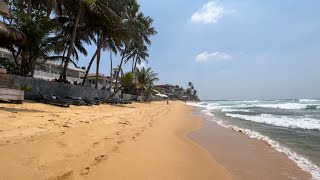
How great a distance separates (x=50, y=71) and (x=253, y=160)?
1580 inches

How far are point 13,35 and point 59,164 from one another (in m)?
12.3

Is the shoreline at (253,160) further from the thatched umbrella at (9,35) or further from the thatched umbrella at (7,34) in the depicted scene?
the thatched umbrella at (9,35)

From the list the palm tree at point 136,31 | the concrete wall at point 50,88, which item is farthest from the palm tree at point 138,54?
the concrete wall at point 50,88

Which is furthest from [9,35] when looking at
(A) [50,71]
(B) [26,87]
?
(A) [50,71]

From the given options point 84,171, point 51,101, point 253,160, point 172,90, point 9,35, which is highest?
point 172,90

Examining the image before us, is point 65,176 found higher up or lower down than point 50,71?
lower down

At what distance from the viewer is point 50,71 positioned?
4375cm

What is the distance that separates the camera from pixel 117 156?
235 inches

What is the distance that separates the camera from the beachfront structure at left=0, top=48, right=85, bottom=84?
34950 millimetres

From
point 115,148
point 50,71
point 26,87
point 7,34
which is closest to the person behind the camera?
point 115,148

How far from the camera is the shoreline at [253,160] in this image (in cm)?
609

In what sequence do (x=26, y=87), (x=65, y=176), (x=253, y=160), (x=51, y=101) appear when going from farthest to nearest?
(x=51, y=101), (x=26, y=87), (x=253, y=160), (x=65, y=176)

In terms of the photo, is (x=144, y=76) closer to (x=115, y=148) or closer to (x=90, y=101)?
(x=90, y=101)

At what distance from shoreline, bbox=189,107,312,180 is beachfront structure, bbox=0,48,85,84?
22.8m
